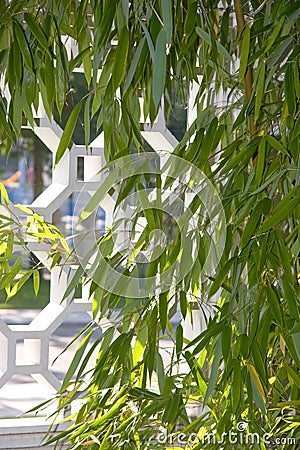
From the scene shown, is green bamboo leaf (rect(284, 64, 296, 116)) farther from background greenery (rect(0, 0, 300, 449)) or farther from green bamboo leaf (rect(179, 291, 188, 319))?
green bamboo leaf (rect(179, 291, 188, 319))

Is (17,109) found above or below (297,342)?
above

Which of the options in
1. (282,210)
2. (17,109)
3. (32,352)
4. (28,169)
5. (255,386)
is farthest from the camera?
(28,169)

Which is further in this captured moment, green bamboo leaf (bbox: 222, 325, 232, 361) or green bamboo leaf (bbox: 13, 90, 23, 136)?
green bamboo leaf (bbox: 13, 90, 23, 136)

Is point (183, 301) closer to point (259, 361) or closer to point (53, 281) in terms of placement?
point (259, 361)

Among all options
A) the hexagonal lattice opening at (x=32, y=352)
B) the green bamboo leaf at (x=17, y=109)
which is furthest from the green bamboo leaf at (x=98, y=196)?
the hexagonal lattice opening at (x=32, y=352)

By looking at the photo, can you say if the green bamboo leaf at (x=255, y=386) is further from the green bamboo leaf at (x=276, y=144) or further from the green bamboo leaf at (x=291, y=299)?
the green bamboo leaf at (x=276, y=144)

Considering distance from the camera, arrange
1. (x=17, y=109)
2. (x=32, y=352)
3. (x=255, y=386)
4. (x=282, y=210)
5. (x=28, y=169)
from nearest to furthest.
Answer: (x=282, y=210) < (x=255, y=386) < (x=17, y=109) < (x=32, y=352) < (x=28, y=169)

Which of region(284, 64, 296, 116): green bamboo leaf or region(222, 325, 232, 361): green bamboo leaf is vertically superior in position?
region(284, 64, 296, 116): green bamboo leaf

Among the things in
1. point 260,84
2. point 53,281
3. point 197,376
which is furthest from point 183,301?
point 53,281

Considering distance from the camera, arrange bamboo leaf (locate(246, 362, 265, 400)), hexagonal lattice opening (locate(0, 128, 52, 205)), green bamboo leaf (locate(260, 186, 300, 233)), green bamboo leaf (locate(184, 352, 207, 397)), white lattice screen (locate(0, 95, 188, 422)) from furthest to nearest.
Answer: hexagonal lattice opening (locate(0, 128, 52, 205)) < white lattice screen (locate(0, 95, 188, 422)) < green bamboo leaf (locate(184, 352, 207, 397)) < bamboo leaf (locate(246, 362, 265, 400)) < green bamboo leaf (locate(260, 186, 300, 233))

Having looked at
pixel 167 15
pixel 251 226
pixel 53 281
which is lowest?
pixel 53 281

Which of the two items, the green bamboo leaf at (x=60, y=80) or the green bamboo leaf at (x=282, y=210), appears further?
the green bamboo leaf at (x=60, y=80)

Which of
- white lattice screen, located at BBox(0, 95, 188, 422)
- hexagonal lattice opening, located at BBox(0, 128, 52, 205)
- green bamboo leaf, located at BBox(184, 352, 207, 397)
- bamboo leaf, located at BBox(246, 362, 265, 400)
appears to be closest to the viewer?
bamboo leaf, located at BBox(246, 362, 265, 400)

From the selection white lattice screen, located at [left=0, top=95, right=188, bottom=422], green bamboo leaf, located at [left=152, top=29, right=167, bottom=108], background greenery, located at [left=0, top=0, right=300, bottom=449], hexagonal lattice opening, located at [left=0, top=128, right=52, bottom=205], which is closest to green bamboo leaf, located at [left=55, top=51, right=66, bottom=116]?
background greenery, located at [left=0, top=0, right=300, bottom=449]
